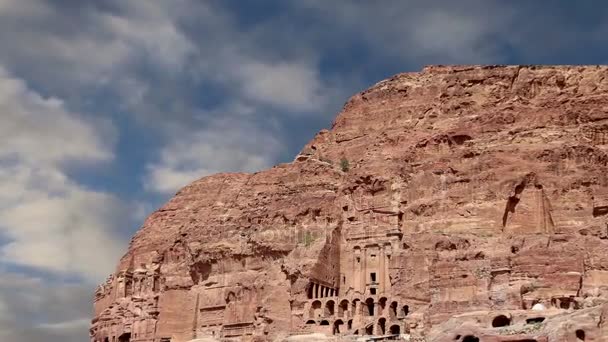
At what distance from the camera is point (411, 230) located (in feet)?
273

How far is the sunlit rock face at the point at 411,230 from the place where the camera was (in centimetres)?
6912

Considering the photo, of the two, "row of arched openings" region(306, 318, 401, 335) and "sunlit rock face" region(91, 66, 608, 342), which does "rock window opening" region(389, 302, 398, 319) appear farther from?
"row of arched openings" region(306, 318, 401, 335)

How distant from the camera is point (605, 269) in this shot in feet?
227

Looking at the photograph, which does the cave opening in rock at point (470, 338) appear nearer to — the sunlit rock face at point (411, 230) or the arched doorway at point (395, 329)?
the sunlit rock face at point (411, 230)

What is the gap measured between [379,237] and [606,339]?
31847 millimetres

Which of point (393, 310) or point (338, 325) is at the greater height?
point (393, 310)

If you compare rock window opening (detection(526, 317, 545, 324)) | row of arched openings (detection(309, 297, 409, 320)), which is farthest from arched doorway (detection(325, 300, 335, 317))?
rock window opening (detection(526, 317, 545, 324))

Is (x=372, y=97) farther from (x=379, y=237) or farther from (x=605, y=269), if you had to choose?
(x=605, y=269)

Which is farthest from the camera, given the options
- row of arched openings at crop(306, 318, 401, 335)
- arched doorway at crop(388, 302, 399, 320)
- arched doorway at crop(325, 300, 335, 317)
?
arched doorway at crop(325, 300, 335, 317)

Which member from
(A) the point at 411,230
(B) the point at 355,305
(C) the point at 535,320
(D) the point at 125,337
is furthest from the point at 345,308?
(D) the point at 125,337

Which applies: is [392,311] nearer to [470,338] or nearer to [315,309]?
[315,309]

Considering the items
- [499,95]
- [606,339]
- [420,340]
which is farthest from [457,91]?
[606,339]

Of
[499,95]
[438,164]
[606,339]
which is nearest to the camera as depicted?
[606,339]

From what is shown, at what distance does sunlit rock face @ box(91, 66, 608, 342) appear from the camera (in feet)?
227
